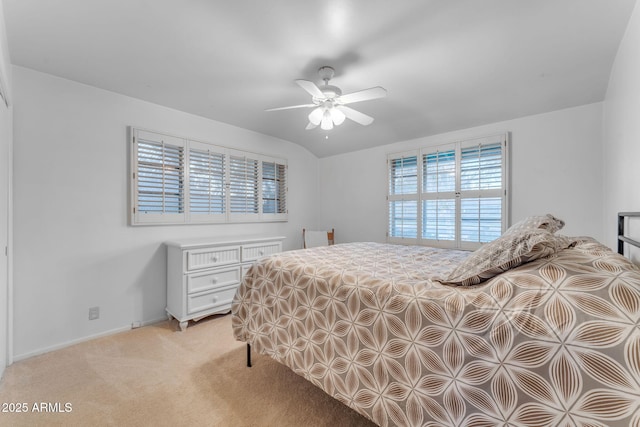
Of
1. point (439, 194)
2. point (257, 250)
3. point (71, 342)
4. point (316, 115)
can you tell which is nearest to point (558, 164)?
point (439, 194)

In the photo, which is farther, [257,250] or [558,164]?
[257,250]

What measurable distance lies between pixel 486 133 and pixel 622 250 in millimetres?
1768

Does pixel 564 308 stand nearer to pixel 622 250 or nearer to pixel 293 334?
pixel 293 334

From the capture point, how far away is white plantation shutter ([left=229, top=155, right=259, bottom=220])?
354 centimetres

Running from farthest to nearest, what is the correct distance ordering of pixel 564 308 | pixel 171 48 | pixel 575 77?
pixel 575 77
pixel 171 48
pixel 564 308

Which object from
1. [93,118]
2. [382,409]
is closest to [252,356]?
[382,409]

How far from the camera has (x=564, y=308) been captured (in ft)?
2.77

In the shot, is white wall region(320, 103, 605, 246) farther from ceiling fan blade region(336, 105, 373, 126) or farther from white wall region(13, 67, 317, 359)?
white wall region(13, 67, 317, 359)

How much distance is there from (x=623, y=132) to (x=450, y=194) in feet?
5.26

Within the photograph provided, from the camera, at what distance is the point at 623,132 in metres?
1.78

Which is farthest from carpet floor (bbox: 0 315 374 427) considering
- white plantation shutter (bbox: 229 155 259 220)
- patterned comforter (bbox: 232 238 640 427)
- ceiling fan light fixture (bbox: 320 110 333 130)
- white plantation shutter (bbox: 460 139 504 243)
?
white plantation shutter (bbox: 460 139 504 243)

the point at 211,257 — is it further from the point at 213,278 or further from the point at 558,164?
the point at 558,164

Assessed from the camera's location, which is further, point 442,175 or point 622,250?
point 442,175

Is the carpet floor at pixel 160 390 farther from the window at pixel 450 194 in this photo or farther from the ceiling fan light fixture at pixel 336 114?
the window at pixel 450 194
